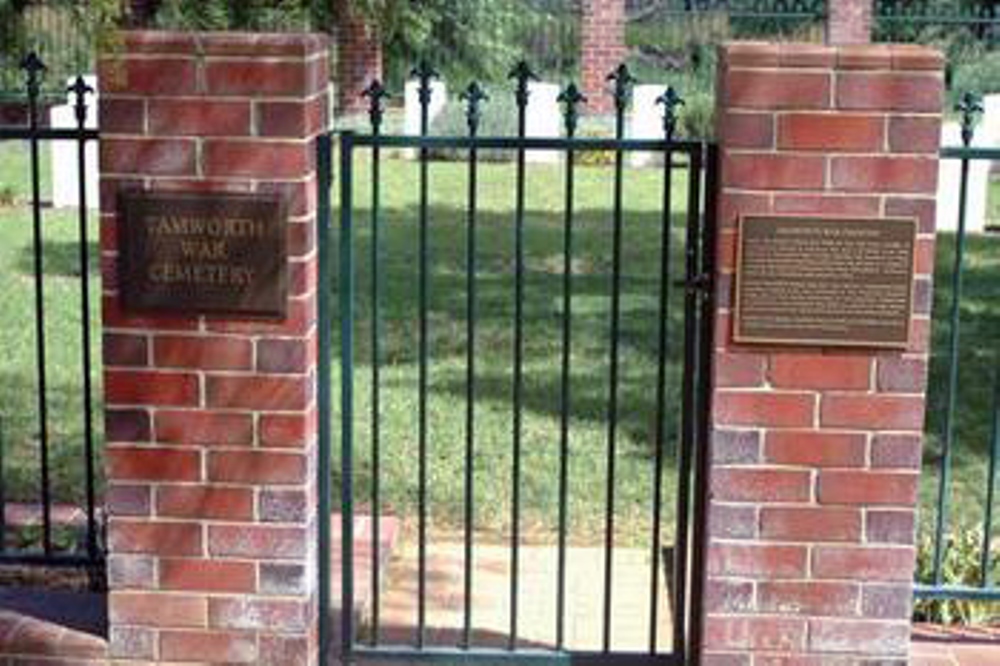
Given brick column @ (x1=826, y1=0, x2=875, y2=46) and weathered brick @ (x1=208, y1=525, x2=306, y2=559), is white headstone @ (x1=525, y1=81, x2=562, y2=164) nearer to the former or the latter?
brick column @ (x1=826, y1=0, x2=875, y2=46)

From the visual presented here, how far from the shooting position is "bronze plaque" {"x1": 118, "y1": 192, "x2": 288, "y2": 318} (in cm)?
392

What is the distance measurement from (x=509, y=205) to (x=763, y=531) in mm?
10706

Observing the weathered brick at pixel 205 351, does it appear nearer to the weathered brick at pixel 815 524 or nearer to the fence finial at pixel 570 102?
the fence finial at pixel 570 102

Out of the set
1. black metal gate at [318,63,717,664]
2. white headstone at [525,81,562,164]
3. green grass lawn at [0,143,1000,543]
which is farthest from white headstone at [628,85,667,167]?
black metal gate at [318,63,717,664]

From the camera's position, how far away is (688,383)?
419cm

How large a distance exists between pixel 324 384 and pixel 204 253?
496 millimetres

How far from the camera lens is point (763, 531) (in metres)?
4.01

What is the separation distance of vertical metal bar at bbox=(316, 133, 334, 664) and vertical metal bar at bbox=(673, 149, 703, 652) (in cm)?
86

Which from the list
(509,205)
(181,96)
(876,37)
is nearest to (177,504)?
(181,96)

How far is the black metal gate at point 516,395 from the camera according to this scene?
414 centimetres

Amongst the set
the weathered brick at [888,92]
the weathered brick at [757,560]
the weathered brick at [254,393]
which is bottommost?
the weathered brick at [757,560]

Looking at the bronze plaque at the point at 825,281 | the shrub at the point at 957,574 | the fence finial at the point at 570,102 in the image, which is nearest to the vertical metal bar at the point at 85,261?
the fence finial at the point at 570,102

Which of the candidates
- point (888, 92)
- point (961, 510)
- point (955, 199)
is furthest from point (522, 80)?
point (955, 199)

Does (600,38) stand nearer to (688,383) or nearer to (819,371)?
(688,383)
